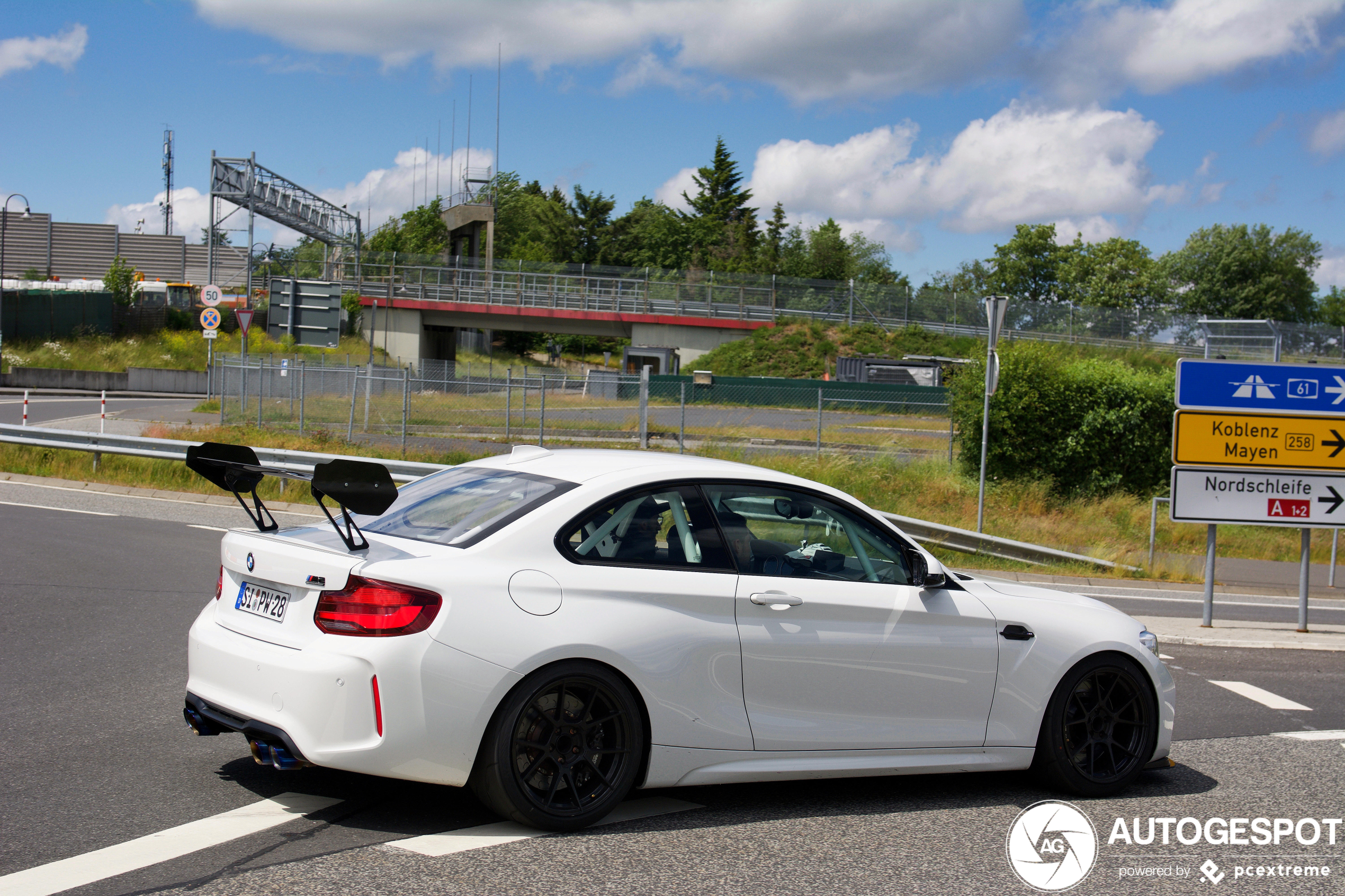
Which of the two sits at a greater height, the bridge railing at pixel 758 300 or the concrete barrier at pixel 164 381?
the bridge railing at pixel 758 300

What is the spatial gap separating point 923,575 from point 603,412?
101 ft

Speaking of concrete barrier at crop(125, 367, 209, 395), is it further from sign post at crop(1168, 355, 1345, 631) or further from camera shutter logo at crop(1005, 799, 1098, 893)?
camera shutter logo at crop(1005, 799, 1098, 893)

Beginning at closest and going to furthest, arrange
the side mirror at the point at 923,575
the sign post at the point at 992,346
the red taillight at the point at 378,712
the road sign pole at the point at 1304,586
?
the red taillight at the point at 378,712 → the side mirror at the point at 923,575 → the road sign pole at the point at 1304,586 → the sign post at the point at 992,346

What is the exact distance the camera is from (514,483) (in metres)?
5.10

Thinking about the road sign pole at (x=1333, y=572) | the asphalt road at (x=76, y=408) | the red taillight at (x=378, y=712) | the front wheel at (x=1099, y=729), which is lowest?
the road sign pole at (x=1333, y=572)

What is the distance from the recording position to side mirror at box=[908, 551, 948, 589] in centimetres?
521

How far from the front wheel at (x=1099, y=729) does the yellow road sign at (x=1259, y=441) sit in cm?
598

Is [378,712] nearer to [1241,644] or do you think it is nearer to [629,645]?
[629,645]

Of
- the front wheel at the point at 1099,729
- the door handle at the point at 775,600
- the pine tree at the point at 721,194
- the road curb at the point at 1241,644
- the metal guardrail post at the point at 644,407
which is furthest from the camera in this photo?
the pine tree at the point at 721,194

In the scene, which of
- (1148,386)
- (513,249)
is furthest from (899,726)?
(513,249)

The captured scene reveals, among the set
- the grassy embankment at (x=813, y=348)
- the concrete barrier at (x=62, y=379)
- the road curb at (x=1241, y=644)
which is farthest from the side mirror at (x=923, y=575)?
the concrete barrier at (x=62, y=379)

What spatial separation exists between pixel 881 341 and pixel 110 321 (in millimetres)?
37757

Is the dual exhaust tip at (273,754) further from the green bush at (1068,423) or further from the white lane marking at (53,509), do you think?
the green bush at (1068,423)

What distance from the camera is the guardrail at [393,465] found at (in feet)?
51.1
